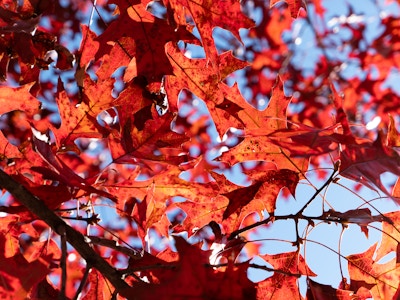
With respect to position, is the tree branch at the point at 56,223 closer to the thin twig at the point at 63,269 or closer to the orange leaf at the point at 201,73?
the thin twig at the point at 63,269

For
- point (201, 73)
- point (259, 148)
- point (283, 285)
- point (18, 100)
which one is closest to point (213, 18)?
point (201, 73)

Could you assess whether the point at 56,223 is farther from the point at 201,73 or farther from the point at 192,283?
the point at 201,73

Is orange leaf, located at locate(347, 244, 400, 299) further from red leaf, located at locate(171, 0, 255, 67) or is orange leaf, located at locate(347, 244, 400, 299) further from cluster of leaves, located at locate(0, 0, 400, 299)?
red leaf, located at locate(171, 0, 255, 67)

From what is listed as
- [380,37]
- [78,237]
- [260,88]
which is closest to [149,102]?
[78,237]

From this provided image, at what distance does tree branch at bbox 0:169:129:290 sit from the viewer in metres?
1.00

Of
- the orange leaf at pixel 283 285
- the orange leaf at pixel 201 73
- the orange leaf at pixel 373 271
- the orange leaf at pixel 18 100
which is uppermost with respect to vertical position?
the orange leaf at pixel 201 73

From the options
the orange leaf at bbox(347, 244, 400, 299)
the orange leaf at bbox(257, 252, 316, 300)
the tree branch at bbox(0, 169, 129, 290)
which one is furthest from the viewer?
the orange leaf at bbox(347, 244, 400, 299)

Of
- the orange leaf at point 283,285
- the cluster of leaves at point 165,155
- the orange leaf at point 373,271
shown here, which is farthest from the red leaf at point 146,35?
the orange leaf at point 373,271

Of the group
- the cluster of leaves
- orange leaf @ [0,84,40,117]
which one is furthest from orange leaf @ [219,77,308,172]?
orange leaf @ [0,84,40,117]

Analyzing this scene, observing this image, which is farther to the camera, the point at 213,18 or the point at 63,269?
the point at 213,18

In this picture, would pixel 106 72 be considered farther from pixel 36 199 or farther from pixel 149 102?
pixel 36 199

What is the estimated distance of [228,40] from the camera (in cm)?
487

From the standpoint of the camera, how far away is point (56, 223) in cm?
102

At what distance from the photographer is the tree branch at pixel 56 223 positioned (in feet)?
3.27
